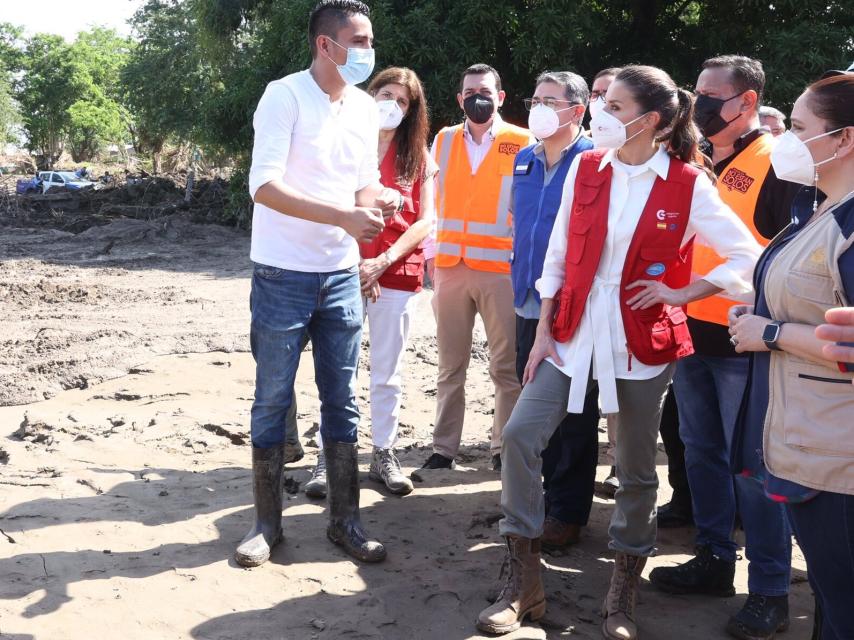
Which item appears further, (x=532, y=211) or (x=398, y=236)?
(x=398, y=236)

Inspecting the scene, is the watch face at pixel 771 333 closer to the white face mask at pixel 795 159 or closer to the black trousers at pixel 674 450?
the white face mask at pixel 795 159

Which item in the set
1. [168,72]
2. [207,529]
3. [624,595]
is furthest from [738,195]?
[168,72]

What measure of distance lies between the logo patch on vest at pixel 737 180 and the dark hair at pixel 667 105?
1.16 ft

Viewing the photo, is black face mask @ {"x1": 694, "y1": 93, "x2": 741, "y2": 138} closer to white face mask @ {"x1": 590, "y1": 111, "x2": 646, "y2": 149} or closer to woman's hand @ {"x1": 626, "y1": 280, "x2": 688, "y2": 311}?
white face mask @ {"x1": 590, "y1": 111, "x2": 646, "y2": 149}

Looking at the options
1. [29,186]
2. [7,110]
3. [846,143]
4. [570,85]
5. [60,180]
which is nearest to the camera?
[846,143]

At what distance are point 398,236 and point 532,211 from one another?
2.59ft

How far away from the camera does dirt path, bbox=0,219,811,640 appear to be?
335 cm

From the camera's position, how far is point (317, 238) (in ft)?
12.0

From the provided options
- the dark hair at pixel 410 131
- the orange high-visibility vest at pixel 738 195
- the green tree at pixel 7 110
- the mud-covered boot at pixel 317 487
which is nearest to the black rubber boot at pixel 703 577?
the orange high-visibility vest at pixel 738 195

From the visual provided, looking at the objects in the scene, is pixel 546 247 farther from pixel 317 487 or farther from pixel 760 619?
pixel 760 619

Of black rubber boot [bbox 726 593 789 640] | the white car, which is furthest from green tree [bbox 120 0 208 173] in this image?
black rubber boot [bbox 726 593 789 640]

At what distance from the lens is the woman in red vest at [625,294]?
10.2ft

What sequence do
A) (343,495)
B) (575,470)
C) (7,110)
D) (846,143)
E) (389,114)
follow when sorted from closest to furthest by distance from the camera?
1. (846,143)
2. (343,495)
3. (575,470)
4. (389,114)
5. (7,110)

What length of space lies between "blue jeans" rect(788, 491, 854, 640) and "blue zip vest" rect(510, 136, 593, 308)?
216 centimetres
